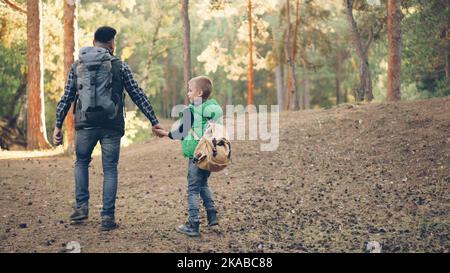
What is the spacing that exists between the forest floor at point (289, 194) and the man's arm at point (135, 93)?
4.69ft

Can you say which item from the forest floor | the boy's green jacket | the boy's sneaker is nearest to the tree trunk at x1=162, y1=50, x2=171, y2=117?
the forest floor

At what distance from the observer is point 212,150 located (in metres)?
5.86

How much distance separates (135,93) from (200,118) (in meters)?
0.98

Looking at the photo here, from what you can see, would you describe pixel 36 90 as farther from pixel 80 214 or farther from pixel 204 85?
pixel 204 85

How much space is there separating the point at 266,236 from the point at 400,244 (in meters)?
1.60

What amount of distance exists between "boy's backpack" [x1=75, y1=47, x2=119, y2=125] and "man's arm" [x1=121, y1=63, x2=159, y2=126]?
25 centimetres

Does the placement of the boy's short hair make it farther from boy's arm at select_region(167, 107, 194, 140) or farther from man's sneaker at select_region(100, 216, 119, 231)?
man's sneaker at select_region(100, 216, 119, 231)

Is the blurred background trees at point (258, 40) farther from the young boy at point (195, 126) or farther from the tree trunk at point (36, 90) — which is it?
the young boy at point (195, 126)

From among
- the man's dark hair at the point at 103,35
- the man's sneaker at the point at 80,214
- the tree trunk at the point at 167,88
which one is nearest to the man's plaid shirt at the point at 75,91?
the man's dark hair at the point at 103,35

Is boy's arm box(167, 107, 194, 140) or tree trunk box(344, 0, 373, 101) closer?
boy's arm box(167, 107, 194, 140)

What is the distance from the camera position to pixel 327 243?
248 inches

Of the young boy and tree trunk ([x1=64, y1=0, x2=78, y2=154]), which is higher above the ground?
tree trunk ([x1=64, y1=0, x2=78, y2=154])

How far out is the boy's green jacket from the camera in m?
5.91

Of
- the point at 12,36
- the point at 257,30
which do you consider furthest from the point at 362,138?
the point at 257,30
